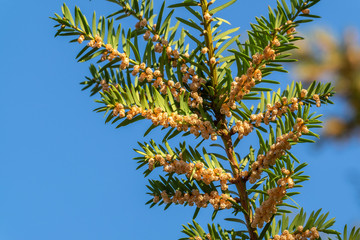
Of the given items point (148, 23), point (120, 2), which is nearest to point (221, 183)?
point (148, 23)

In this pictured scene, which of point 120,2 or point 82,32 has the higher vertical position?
point 120,2

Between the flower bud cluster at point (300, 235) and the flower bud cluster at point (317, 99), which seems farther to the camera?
the flower bud cluster at point (317, 99)

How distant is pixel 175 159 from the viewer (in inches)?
75.7

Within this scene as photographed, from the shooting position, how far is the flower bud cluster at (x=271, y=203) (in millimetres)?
1750

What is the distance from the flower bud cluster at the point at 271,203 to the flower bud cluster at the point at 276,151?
0.34 ft

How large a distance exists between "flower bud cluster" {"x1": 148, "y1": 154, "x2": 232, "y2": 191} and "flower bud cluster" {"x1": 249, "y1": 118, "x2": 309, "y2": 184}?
0.11 m

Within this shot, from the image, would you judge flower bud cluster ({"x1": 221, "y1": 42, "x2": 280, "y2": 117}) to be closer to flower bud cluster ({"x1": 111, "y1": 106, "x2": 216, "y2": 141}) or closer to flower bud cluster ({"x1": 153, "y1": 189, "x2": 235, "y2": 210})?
flower bud cluster ({"x1": 111, "y1": 106, "x2": 216, "y2": 141})

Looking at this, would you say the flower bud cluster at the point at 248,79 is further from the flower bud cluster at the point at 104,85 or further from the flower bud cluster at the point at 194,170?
the flower bud cluster at the point at 104,85

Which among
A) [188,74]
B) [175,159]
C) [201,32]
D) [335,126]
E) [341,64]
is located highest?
[341,64]

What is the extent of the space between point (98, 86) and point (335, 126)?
711 centimetres

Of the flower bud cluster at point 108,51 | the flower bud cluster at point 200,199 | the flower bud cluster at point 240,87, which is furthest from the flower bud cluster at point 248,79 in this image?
the flower bud cluster at point 108,51

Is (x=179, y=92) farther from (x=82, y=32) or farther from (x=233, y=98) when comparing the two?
(x=82, y=32)

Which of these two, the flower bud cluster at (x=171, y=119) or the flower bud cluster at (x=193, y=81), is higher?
the flower bud cluster at (x=193, y=81)

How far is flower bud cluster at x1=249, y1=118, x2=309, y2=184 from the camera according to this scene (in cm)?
179
